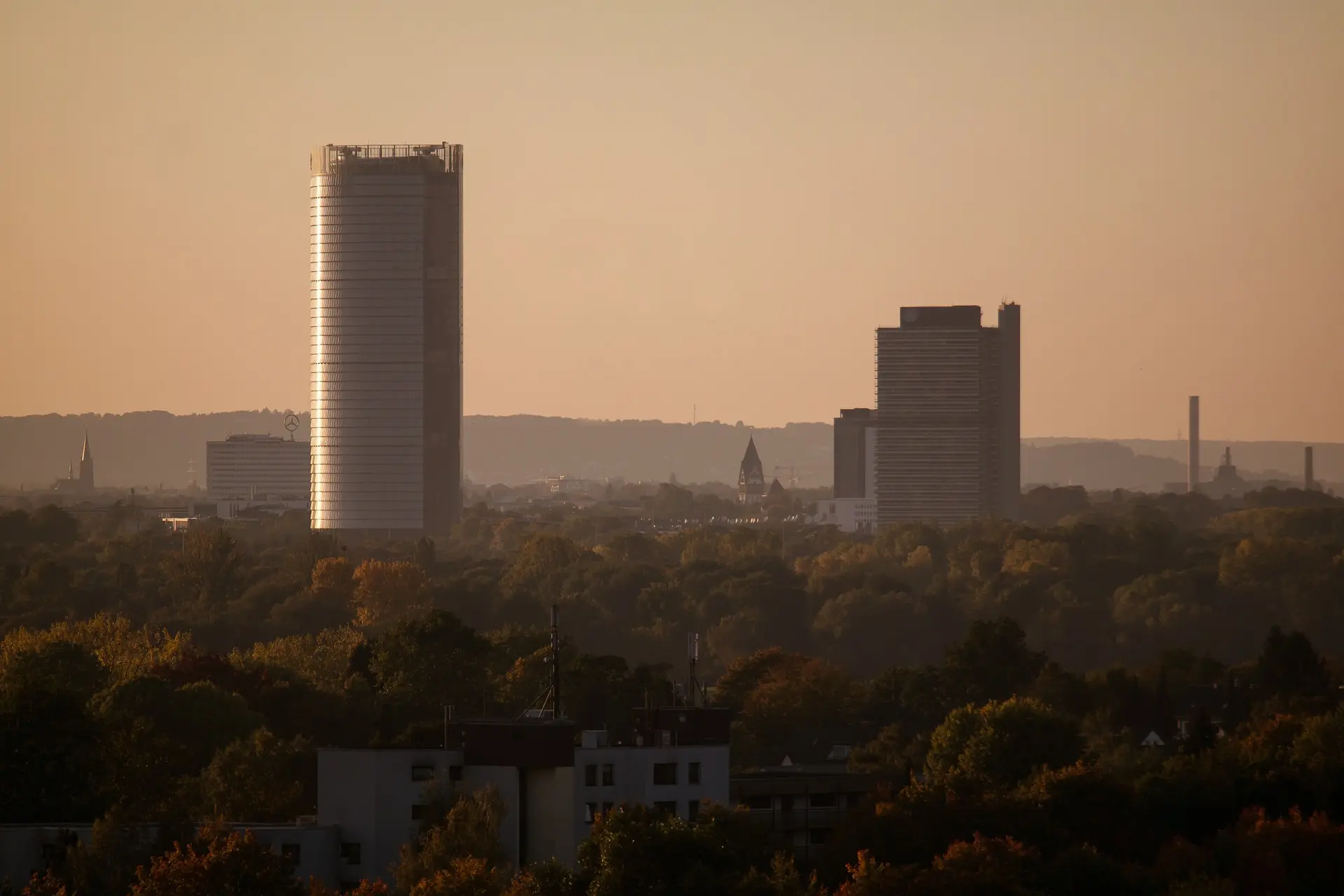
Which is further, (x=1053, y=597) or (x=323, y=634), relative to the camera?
(x=1053, y=597)

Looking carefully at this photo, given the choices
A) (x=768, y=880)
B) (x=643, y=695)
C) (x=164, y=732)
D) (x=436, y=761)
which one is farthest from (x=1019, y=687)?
(x=768, y=880)

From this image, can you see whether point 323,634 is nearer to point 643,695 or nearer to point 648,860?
point 643,695

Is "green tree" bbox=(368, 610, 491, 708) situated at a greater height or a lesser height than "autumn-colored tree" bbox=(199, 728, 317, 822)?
greater

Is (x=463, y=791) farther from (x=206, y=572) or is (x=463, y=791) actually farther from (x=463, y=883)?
(x=206, y=572)

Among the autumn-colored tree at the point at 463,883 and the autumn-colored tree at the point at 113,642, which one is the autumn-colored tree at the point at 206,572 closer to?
the autumn-colored tree at the point at 113,642

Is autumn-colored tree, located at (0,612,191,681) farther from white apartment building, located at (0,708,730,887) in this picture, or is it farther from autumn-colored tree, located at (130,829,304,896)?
autumn-colored tree, located at (130,829,304,896)

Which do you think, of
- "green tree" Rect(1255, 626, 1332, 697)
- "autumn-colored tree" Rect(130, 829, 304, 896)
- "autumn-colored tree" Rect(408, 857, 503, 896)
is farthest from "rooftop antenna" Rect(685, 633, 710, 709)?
"autumn-colored tree" Rect(130, 829, 304, 896)

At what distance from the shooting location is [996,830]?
73750 mm

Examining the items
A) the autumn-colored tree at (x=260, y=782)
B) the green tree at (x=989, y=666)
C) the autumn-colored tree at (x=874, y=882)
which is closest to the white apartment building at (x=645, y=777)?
the autumn-colored tree at (x=874, y=882)

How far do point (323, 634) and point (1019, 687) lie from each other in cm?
4144

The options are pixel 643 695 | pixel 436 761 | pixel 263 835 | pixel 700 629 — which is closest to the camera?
pixel 263 835

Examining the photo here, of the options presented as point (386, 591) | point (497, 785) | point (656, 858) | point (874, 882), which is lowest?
point (874, 882)

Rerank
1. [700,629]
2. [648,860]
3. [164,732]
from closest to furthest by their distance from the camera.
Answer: [648,860] → [164,732] → [700,629]

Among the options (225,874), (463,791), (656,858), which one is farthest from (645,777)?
(225,874)
